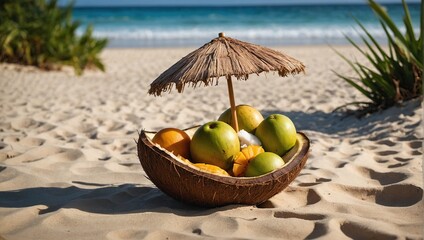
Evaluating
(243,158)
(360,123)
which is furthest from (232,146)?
(360,123)

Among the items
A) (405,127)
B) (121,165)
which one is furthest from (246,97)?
(121,165)

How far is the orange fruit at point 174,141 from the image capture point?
8.34 ft

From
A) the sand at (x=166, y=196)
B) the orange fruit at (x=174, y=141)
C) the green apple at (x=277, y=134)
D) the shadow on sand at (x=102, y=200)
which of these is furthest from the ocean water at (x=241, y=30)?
the green apple at (x=277, y=134)

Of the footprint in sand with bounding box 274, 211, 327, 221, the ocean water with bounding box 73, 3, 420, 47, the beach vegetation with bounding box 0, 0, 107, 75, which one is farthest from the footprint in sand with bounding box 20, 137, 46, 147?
the ocean water with bounding box 73, 3, 420, 47

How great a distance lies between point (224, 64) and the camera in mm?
2373

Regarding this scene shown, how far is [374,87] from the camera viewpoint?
4.83 meters

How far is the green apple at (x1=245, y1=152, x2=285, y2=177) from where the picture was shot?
2396 millimetres

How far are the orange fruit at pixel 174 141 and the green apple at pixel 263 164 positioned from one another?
37 cm

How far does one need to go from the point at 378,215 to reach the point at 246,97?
178 inches

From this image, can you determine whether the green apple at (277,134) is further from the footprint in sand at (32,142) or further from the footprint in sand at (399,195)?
the footprint in sand at (32,142)

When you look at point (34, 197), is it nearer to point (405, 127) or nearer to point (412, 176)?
point (412, 176)

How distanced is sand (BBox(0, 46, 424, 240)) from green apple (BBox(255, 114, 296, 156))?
0.28 meters

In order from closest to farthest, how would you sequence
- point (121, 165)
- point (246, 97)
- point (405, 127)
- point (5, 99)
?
1. point (121, 165)
2. point (405, 127)
3. point (5, 99)
4. point (246, 97)

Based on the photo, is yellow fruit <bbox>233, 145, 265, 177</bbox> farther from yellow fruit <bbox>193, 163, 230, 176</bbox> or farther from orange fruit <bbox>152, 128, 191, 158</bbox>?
orange fruit <bbox>152, 128, 191, 158</bbox>
